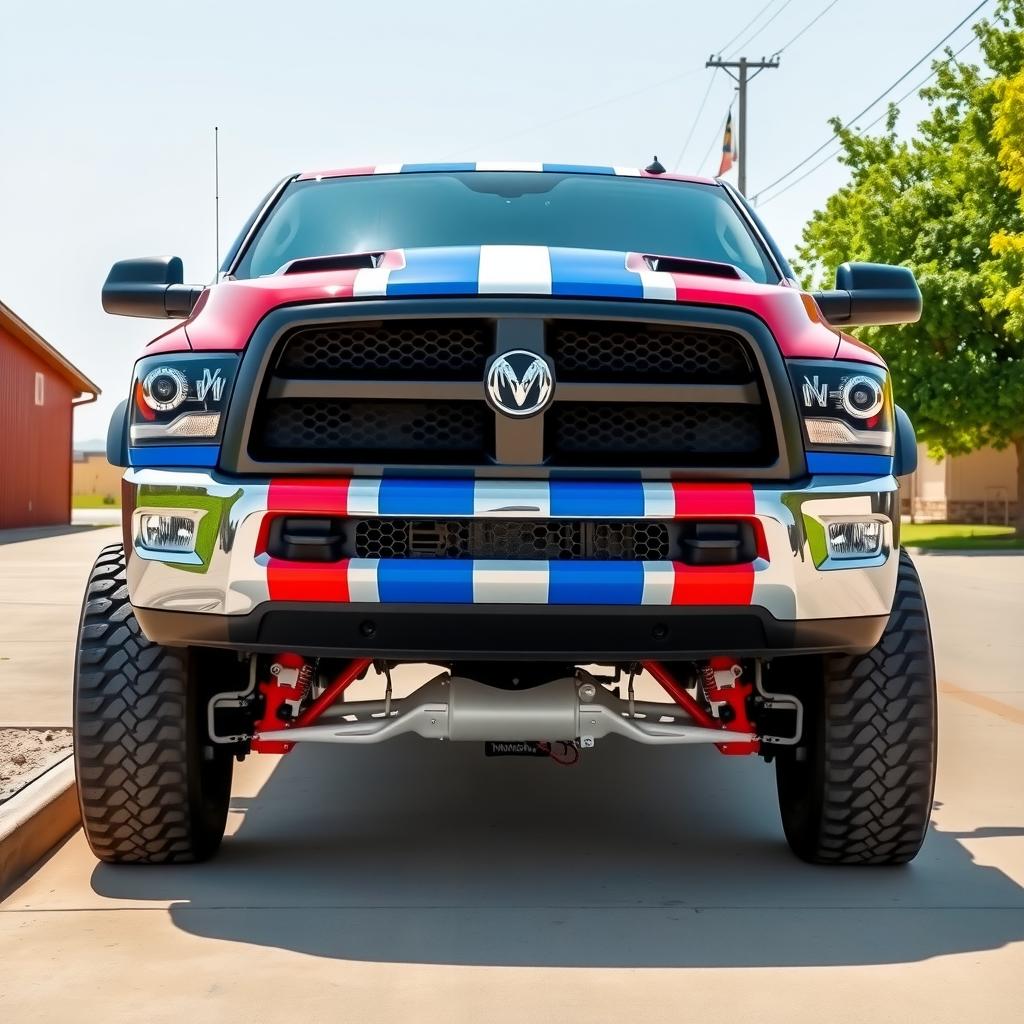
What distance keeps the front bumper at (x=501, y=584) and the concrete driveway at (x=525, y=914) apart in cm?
69

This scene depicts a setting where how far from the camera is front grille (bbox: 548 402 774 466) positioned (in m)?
4.15

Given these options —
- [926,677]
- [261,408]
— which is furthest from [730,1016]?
[261,408]

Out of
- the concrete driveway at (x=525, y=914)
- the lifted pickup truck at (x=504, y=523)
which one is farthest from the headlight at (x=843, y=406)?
the concrete driveway at (x=525, y=914)

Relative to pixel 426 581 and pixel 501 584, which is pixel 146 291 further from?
pixel 501 584

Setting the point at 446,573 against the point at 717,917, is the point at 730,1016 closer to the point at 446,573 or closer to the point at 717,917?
the point at 717,917

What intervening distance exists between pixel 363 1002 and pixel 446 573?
1.00 meters

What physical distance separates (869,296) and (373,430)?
165 cm

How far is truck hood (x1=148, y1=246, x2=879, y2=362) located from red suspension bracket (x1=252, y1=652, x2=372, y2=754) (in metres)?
0.90

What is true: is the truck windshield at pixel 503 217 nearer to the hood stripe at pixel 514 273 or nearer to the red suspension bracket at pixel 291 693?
the hood stripe at pixel 514 273

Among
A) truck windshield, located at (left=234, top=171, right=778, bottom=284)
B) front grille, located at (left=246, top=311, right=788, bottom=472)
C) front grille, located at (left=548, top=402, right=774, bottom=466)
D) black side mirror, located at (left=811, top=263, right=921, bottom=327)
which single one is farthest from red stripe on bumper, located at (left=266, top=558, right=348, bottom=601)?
black side mirror, located at (left=811, top=263, right=921, bottom=327)

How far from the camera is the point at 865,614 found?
164 inches

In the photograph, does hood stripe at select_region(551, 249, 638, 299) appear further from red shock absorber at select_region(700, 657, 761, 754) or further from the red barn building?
the red barn building

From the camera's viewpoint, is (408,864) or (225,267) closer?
(408,864)

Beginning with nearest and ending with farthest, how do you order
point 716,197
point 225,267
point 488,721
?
1. point 488,721
2. point 225,267
3. point 716,197
